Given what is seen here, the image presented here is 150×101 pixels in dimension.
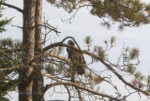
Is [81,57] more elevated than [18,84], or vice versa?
[81,57]

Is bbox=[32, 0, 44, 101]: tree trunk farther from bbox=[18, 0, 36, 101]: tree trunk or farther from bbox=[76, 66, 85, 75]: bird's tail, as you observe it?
bbox=[76, 66, 85, 75]: bird's tail

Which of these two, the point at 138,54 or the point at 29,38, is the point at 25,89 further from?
the point at 138,54

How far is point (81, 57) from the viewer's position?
8203 millimetres

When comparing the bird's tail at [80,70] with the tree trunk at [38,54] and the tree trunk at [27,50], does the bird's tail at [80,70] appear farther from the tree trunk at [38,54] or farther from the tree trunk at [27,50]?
the tree trunk at [27,50]

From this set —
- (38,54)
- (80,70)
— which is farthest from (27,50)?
(80,70)

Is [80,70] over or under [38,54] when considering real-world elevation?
under

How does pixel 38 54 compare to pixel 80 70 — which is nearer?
pixel 80 70

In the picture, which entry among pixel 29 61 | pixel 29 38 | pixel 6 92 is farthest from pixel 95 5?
pixel 6 92

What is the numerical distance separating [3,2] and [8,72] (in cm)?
147

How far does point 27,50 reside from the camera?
780cm

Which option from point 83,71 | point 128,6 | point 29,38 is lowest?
point 83,71

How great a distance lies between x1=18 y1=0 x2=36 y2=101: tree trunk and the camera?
7609 mm

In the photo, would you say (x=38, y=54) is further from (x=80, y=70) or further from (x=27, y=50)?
(x=80, y=70)

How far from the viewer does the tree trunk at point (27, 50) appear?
25.0 ft
